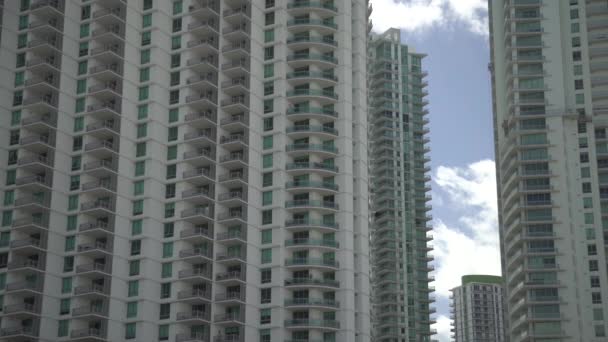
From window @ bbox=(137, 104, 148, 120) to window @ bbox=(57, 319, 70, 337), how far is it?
30337 millimetres

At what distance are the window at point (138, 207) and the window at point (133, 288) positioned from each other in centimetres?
964

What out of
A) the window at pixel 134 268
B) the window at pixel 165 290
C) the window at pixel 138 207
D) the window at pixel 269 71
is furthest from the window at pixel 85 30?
the window at pixel 165 290

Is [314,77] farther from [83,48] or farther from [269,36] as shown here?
[83,48]

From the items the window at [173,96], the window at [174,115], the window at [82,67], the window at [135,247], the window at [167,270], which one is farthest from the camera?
the window at [82,67]

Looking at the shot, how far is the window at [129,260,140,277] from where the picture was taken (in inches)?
4815

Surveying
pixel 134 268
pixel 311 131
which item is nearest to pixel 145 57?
pixel 311 131

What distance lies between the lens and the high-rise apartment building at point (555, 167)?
468ft

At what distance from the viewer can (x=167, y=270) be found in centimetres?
12362

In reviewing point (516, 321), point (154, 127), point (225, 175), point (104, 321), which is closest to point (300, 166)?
point (225, 175)

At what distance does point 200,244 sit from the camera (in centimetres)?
12538

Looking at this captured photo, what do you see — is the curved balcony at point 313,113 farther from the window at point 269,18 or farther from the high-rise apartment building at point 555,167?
the high-rise apartment building at point 555,167

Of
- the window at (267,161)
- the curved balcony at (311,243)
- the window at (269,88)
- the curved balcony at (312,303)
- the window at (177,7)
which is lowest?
the curved balcony at (312,303)

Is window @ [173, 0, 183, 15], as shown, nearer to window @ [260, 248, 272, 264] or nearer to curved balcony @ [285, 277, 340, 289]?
window @ [260, 248, 272, 264]

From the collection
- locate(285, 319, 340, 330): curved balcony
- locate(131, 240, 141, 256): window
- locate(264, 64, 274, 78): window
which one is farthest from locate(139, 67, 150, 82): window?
locate(285, 319, 340, 330): curved balcony
